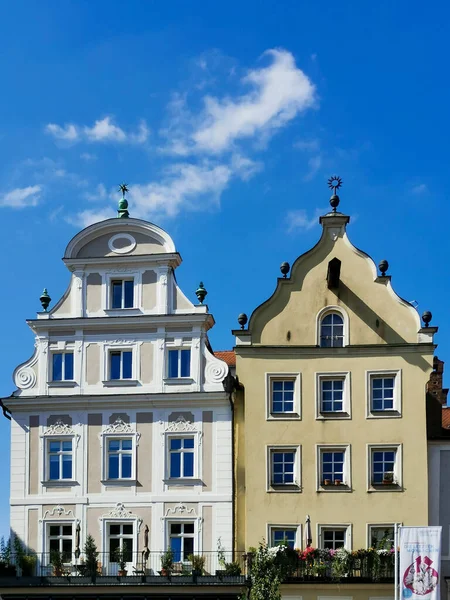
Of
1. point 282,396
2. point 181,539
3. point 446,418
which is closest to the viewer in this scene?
point 181,539

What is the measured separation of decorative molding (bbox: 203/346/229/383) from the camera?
143ft

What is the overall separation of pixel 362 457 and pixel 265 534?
412 centimetres

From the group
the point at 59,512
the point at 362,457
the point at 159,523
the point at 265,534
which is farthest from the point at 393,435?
the point at 59,512

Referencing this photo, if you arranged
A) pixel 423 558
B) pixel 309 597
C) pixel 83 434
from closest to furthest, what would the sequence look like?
pixel 423 558 < pixel 309 597 < pixel 83 434

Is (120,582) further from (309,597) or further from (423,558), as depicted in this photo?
(423,558)

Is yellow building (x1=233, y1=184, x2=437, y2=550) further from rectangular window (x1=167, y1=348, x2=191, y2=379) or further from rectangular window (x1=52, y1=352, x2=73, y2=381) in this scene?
rectangular window (x1=52, y1=352, x2=73, y2=381)

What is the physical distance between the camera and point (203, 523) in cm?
4278

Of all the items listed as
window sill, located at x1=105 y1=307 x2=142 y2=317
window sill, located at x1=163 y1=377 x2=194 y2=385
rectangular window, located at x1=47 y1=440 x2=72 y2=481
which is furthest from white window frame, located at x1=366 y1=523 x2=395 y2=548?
window sill, located at x1=105 y1=307 x2=142 y2=317

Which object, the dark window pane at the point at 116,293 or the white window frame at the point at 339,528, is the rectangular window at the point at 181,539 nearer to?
the white window frame at the point at 339,528

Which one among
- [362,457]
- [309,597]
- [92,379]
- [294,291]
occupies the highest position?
[294,291]

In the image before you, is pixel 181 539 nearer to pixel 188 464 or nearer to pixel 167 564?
pixel 167 564

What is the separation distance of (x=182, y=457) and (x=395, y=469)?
7.16 m

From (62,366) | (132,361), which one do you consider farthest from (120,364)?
(62,366)

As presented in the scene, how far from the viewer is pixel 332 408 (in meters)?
43.4
